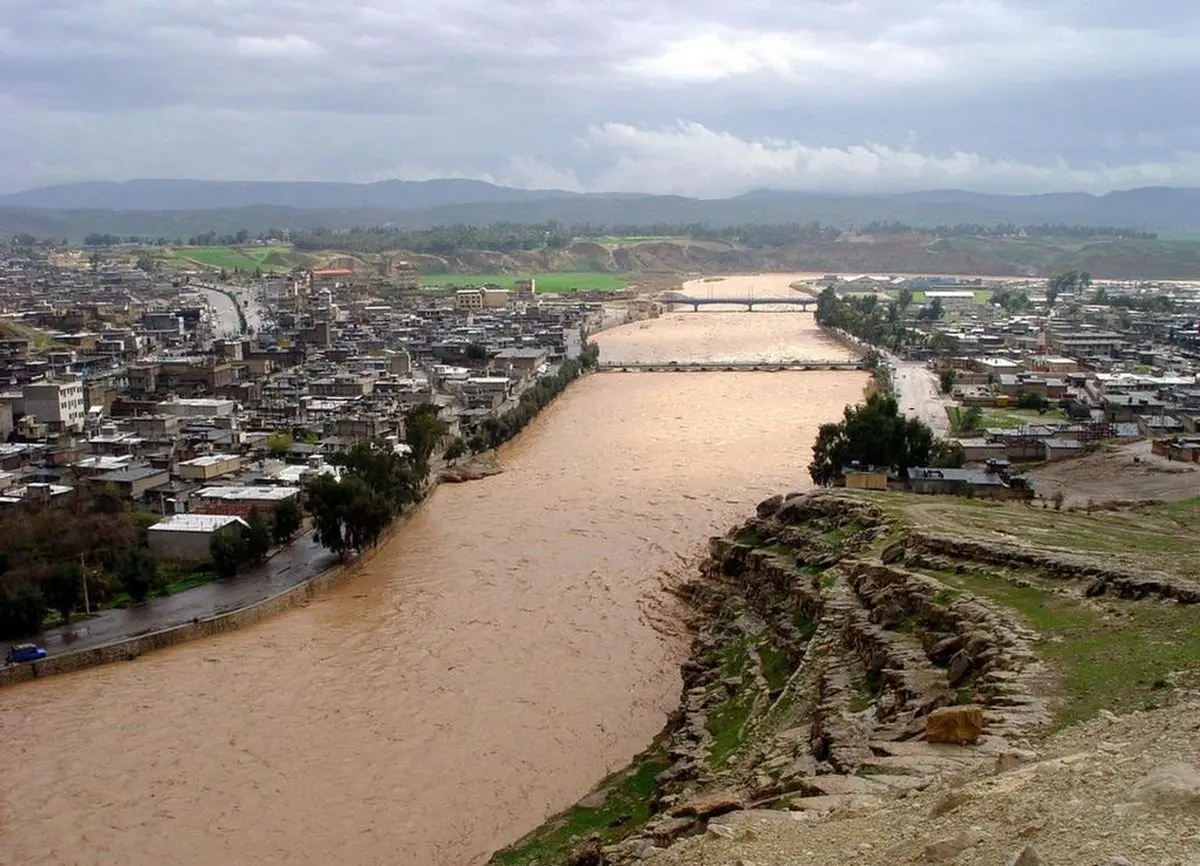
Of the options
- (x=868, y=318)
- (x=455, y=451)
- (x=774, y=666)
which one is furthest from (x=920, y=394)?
(x=774, y=666)

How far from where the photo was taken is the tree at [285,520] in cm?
2081

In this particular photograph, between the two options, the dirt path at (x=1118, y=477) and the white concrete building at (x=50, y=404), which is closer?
the dirt path at (x=1118, y=477)

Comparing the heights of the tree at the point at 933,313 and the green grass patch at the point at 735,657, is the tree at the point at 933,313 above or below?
above

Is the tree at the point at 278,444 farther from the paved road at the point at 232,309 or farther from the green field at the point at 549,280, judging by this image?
the green field at the point at 549,280

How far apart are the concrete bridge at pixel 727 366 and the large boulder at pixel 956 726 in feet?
130

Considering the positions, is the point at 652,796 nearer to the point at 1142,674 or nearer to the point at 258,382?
the point at 1142,674

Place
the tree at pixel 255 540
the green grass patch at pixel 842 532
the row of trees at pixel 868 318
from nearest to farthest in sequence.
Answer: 1. the green grass patch at pixel 842 532
2. the tree at pixel 255 540
3. the row of trees at pixel 868 318

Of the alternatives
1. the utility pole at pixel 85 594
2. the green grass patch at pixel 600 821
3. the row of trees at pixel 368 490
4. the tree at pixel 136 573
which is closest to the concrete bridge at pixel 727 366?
the row of trees at pixel 368 490

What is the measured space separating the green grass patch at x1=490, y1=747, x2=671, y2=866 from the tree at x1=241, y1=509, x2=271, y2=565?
1022 cm

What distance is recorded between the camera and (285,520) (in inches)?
821

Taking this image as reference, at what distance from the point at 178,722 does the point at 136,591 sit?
15.7 ft

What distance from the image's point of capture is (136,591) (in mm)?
18484

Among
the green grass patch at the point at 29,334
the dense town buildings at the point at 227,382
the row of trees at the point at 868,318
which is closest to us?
the dense town buildings at the point at 227,382

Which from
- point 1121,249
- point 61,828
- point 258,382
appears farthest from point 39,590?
point 1121,249
